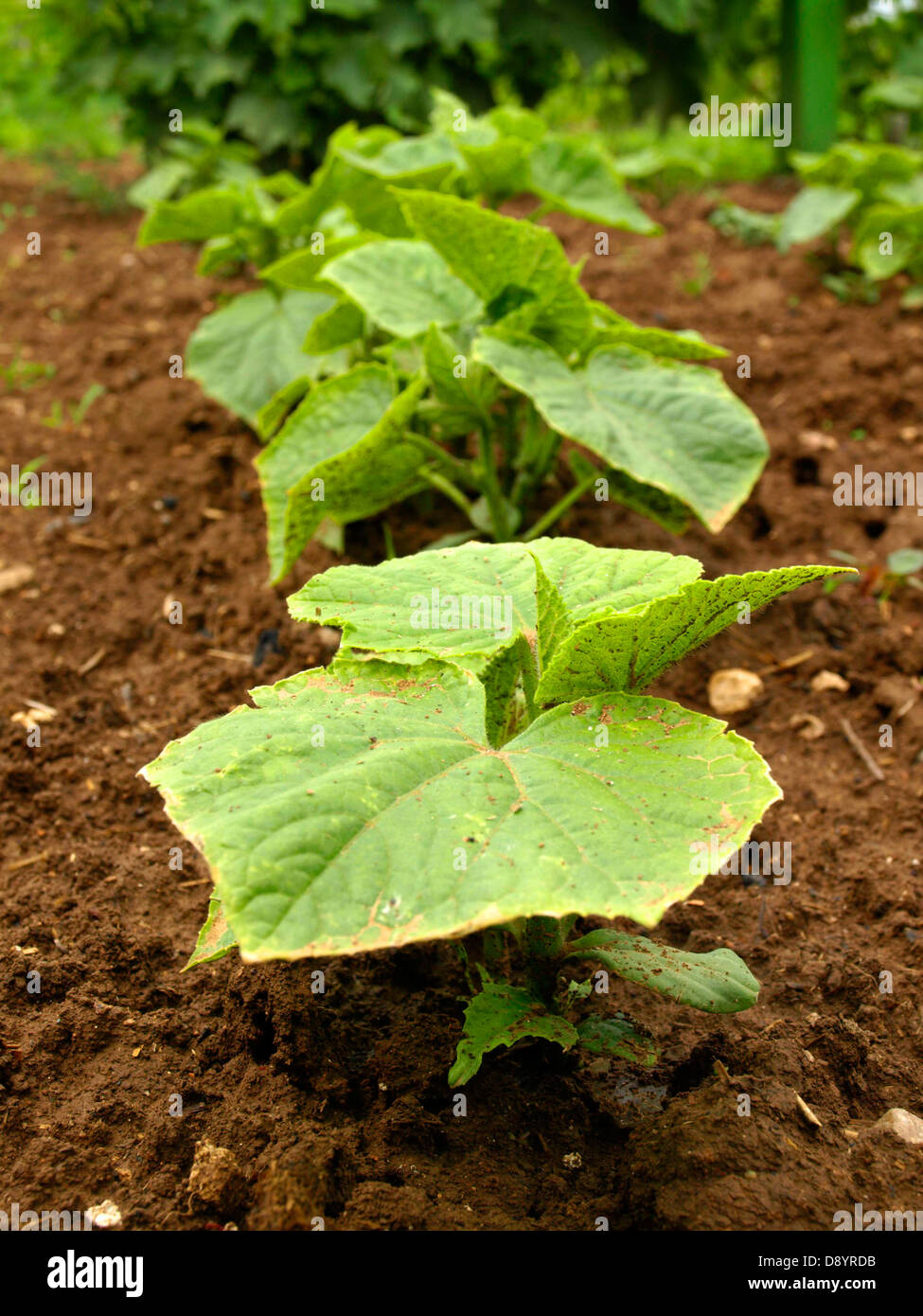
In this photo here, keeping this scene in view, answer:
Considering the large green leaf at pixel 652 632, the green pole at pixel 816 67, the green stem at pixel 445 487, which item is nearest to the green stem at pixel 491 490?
the green stem at pixel 445 487

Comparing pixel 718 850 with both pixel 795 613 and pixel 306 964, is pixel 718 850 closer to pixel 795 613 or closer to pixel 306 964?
pixel 306 964

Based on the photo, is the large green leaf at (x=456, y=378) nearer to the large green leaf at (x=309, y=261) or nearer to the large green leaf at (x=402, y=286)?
the large green leaf at (x=402, y=286)

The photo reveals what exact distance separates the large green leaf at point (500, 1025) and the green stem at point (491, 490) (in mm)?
1274

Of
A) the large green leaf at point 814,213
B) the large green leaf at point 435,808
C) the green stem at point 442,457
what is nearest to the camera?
the large green leaf at point 435,808

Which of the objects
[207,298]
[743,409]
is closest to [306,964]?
[743,409]

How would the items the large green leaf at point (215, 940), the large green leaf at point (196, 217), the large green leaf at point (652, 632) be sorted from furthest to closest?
the large green leaf at point (196, 217) < the large green leaf at point (215, 940) < the large green leaf at point (652, 632)

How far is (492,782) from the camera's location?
4.41 feet

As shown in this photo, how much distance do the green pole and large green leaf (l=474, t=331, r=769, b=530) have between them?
3408 mm

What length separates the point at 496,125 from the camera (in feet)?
11.2

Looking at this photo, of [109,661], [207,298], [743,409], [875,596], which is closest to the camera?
[743,409]

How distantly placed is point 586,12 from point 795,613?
3904mm

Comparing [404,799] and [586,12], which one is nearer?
[404,799]

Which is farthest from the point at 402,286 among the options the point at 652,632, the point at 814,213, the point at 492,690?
the point at 814,213

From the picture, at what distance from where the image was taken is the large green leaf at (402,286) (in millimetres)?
2512
